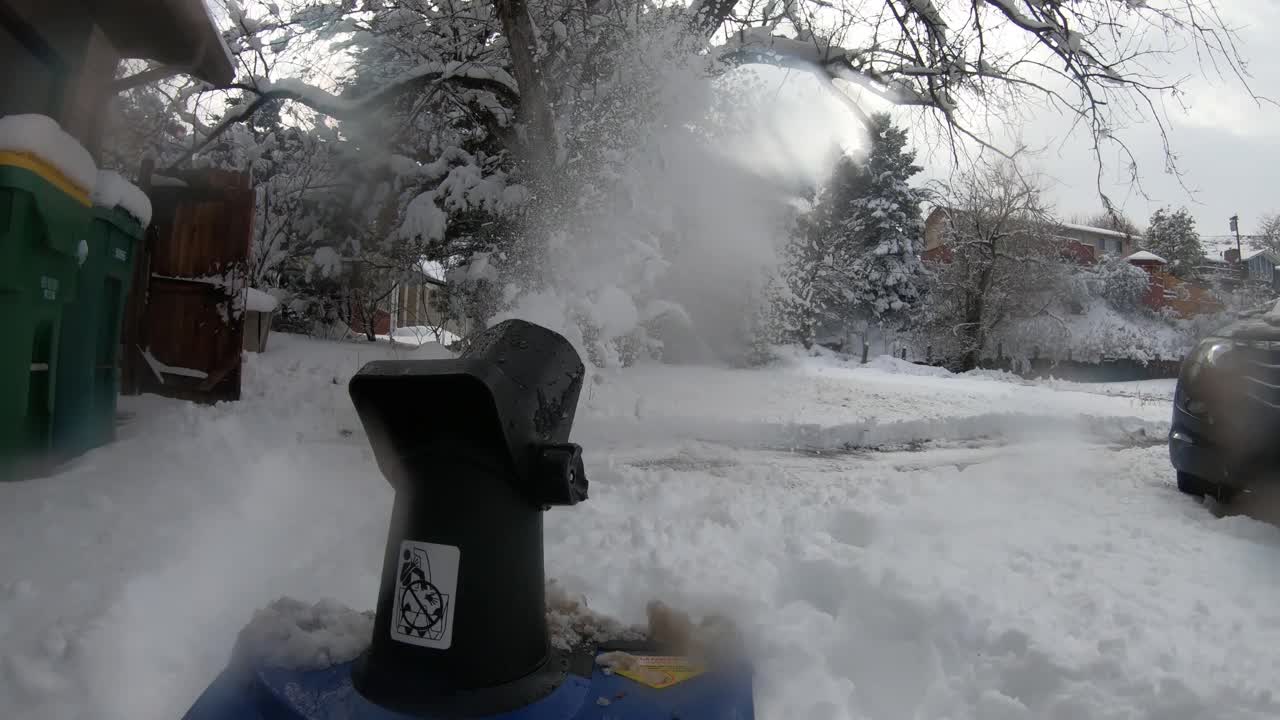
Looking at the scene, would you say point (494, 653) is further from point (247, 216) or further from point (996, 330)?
point (996, 330)

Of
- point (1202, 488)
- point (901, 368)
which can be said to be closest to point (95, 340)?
point (1202, 488)

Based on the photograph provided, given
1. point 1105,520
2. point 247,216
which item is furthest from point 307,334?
point 1105,520

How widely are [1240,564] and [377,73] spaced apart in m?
12.2

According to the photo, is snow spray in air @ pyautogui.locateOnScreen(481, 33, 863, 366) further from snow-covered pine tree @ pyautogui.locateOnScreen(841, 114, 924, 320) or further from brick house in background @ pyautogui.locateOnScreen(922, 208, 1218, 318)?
snow-covered pine tree @ pyautogui.locateOnScreen(841, 114, 924, 320)

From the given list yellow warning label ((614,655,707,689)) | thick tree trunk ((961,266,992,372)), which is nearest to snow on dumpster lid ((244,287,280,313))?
yellow warning label ((614,655,707,689))

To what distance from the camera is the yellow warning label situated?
6.05 ft

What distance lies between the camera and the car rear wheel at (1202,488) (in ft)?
15.3

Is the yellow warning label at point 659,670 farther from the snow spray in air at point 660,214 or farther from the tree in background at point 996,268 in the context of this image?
the tree in background at point 996,268

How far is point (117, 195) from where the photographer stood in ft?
15.6

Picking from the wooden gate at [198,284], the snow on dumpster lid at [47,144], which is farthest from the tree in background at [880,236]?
the snow on dumpster lid at [47,144]

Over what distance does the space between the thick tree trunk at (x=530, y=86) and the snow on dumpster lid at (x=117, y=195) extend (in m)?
4.08

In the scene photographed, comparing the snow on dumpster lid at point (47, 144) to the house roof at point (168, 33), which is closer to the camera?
the snow on dumpster lid at point (47, 144)

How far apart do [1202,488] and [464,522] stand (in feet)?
17.0

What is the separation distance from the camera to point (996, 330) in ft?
94.7
